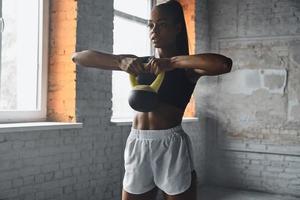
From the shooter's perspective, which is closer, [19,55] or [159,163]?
[159,163]

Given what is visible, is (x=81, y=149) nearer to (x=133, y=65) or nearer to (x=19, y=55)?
(x=19, y=55)

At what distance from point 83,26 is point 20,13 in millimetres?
515

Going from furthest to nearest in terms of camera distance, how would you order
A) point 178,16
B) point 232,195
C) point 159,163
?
point 232,195, point 178,16, point 159,163

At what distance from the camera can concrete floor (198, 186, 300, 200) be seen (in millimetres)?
4742

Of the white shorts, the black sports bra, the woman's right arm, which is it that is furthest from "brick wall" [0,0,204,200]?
the black sports bra

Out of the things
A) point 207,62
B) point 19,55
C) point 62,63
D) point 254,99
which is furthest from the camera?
point 254,99

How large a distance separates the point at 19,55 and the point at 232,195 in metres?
3.08

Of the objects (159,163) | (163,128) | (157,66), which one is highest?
(157,66)

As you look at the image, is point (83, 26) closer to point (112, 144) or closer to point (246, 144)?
point (112, 144)

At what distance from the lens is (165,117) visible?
79.4 inches

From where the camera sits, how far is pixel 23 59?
3252mm

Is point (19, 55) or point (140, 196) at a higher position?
point (19, 55)

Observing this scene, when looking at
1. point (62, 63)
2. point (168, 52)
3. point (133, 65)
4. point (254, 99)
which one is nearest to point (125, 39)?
point (62, 63)

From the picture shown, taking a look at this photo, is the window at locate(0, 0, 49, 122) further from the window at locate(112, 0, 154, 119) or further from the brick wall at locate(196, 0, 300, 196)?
the brick wall at locate(196, 0, 300, 196)
